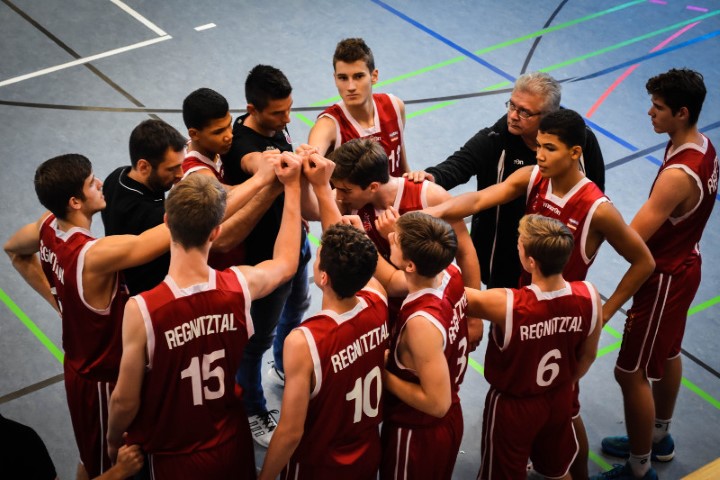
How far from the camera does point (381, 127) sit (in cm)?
583

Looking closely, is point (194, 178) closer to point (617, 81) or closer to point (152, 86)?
point (152, 86)

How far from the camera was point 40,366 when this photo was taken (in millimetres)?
6062

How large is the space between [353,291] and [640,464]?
2.65m

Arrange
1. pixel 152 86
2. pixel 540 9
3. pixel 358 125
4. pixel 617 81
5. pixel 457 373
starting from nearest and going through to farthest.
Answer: pixel 457 373
pixel 358 125
pixel 152 86
pixel 617 81
pixel 540 9

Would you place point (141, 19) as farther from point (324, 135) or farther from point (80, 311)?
point (80, 311)

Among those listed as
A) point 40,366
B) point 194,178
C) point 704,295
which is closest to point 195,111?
point 194,178

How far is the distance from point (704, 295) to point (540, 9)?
19.6ft

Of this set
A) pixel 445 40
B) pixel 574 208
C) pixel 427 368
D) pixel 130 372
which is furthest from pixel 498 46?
pixel 130 372

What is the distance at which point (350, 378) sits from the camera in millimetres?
3934

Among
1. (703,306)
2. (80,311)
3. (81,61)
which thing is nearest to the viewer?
(80,311)

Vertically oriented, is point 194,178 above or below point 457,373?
above

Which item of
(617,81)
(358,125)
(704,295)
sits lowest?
(704,295)

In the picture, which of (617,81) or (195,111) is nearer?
(195,111)

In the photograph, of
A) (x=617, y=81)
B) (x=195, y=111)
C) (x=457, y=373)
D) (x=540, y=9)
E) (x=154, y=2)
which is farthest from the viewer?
(x=540, y=9)
